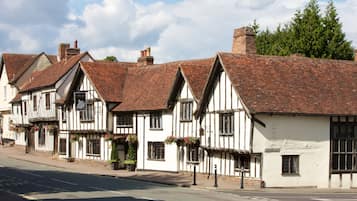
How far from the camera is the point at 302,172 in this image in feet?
117

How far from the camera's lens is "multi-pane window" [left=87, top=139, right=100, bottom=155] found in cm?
4929

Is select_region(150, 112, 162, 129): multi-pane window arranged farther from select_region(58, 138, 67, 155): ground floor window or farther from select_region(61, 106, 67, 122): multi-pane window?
select_region(58, 138, 67, 155): ground floor window

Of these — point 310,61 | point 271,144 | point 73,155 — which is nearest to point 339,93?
point 310,61

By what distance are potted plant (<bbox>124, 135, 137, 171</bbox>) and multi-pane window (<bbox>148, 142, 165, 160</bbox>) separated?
1.37 metres

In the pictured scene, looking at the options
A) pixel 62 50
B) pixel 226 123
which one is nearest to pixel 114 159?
pixel 226 123

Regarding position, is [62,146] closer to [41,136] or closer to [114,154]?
[41,136]

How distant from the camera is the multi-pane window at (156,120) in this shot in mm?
43719

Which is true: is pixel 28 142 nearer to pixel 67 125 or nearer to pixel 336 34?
pixel 67 125

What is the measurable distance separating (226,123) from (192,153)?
16.0ft

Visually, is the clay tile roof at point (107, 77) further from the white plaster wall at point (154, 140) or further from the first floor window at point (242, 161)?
the first floor window at point (242, 161)

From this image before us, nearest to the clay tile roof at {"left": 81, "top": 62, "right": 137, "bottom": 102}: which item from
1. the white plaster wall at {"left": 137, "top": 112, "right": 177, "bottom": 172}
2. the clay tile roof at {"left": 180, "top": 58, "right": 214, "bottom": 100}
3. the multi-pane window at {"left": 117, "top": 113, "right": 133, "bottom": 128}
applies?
the multi-pane window at {"left": 117, "top": 113, "right": 133, "bottom": 128}

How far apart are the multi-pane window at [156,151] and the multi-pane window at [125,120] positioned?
2762 mm

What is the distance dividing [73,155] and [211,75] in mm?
19281

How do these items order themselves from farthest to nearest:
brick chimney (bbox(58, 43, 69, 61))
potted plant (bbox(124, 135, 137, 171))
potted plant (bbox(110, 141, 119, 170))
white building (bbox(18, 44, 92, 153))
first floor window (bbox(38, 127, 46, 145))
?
brick chimney (bbox(58, 43, 69, 61)) < first floor window (bbox(38, 127, 46, 145)) < white building (bbox(18, 44, 92, 153)) < potted plant (bbox(110, 141, 119, 170)) < potted plant (bbox(124, 135, 137, 171))
